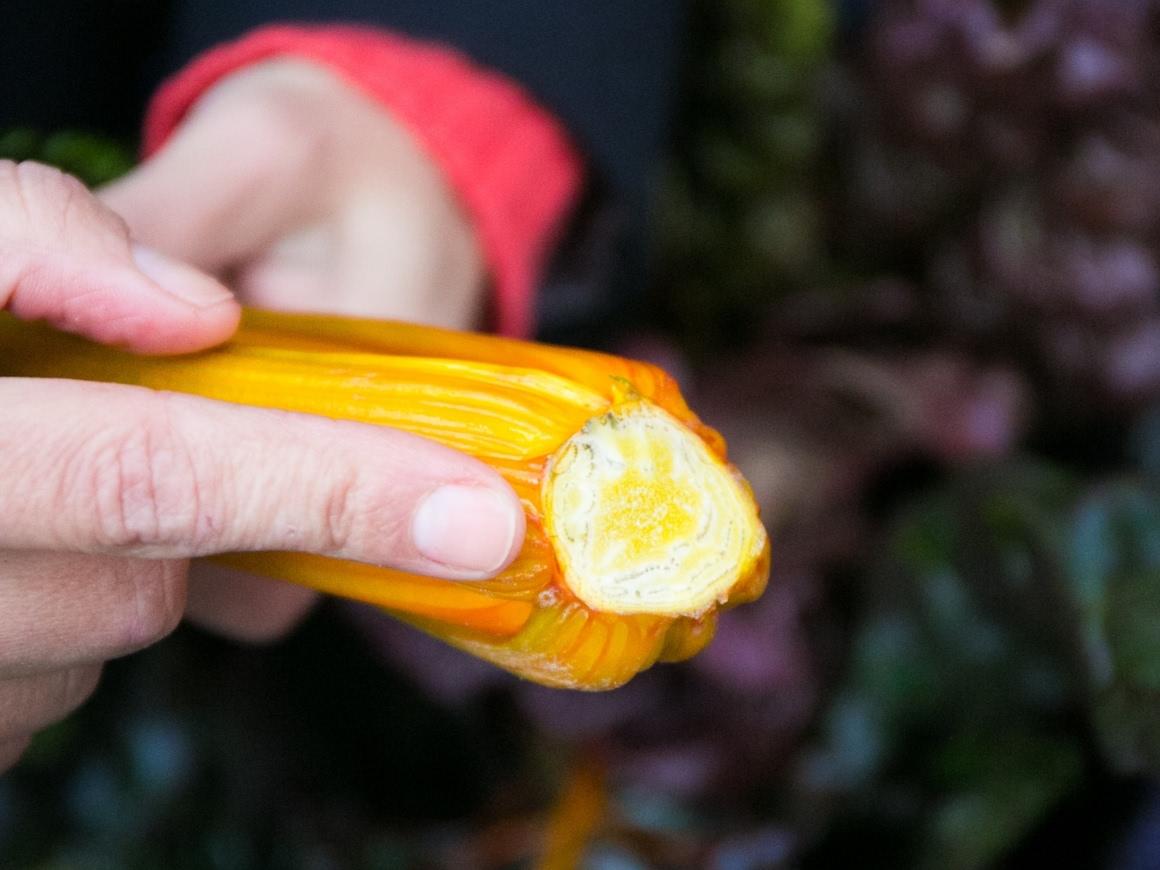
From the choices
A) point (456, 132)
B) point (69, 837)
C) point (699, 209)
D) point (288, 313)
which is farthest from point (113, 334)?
point (699, 209)

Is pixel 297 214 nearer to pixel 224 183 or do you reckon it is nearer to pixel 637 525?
pixel 224 183

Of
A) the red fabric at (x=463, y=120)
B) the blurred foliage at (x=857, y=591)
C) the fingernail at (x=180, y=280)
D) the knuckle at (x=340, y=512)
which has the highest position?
the fingernail at (x=180, y=280)

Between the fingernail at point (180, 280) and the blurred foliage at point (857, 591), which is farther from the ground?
the fingernail at point (180, 280)

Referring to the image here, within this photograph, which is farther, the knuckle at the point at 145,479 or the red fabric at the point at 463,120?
the red fabric at the point at 463,120

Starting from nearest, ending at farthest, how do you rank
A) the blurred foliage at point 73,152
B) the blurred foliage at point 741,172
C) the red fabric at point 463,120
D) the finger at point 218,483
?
1. the finger at point 218,483
2. the blurred foliage at point 73,152
3. the red fabric at point 463,120
4. the blurred foliage at point 741,172

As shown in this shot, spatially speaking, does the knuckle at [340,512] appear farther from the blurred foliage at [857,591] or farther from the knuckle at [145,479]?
the blurred foliage at [857,591]

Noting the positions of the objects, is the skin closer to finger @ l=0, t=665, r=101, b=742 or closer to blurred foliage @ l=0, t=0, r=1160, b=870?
finger @ l=0, t=665, r=101, b=742

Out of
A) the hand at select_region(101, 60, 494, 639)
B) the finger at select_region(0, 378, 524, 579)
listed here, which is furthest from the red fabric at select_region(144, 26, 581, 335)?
the finger at select_region(0, 378, 524, 579)

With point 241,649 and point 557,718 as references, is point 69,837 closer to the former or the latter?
point 241,649

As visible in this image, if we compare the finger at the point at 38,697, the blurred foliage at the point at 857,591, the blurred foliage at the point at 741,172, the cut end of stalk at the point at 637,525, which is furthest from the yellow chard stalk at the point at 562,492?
the blurred foliage at the point at 741,172
